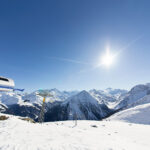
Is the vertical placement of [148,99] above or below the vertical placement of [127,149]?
above

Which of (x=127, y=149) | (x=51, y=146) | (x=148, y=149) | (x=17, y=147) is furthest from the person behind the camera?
(x=148, y=149)

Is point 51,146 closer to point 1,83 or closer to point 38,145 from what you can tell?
point 38,145

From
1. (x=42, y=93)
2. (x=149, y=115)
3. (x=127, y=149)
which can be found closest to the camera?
(x=127, y=149)

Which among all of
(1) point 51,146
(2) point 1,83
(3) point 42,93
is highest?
(3) point 42,93

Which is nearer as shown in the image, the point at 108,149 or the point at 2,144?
the point at 2,144

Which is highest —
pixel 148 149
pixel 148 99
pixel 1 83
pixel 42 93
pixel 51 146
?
pixel 148 99

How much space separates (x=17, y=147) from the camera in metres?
7.74

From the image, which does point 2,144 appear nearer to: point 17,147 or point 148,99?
point 17,147

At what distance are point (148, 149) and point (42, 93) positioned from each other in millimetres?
25156

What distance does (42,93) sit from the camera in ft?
96.0

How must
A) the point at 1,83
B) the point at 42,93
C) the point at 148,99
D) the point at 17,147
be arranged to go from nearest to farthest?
the point at 17,147, the point at 1,83, the point at 42,93, the point at 148,99

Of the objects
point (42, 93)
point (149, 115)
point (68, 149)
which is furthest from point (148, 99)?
point (68, 149)

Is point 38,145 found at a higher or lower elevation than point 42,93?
lower

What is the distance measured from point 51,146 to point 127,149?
709 cm
